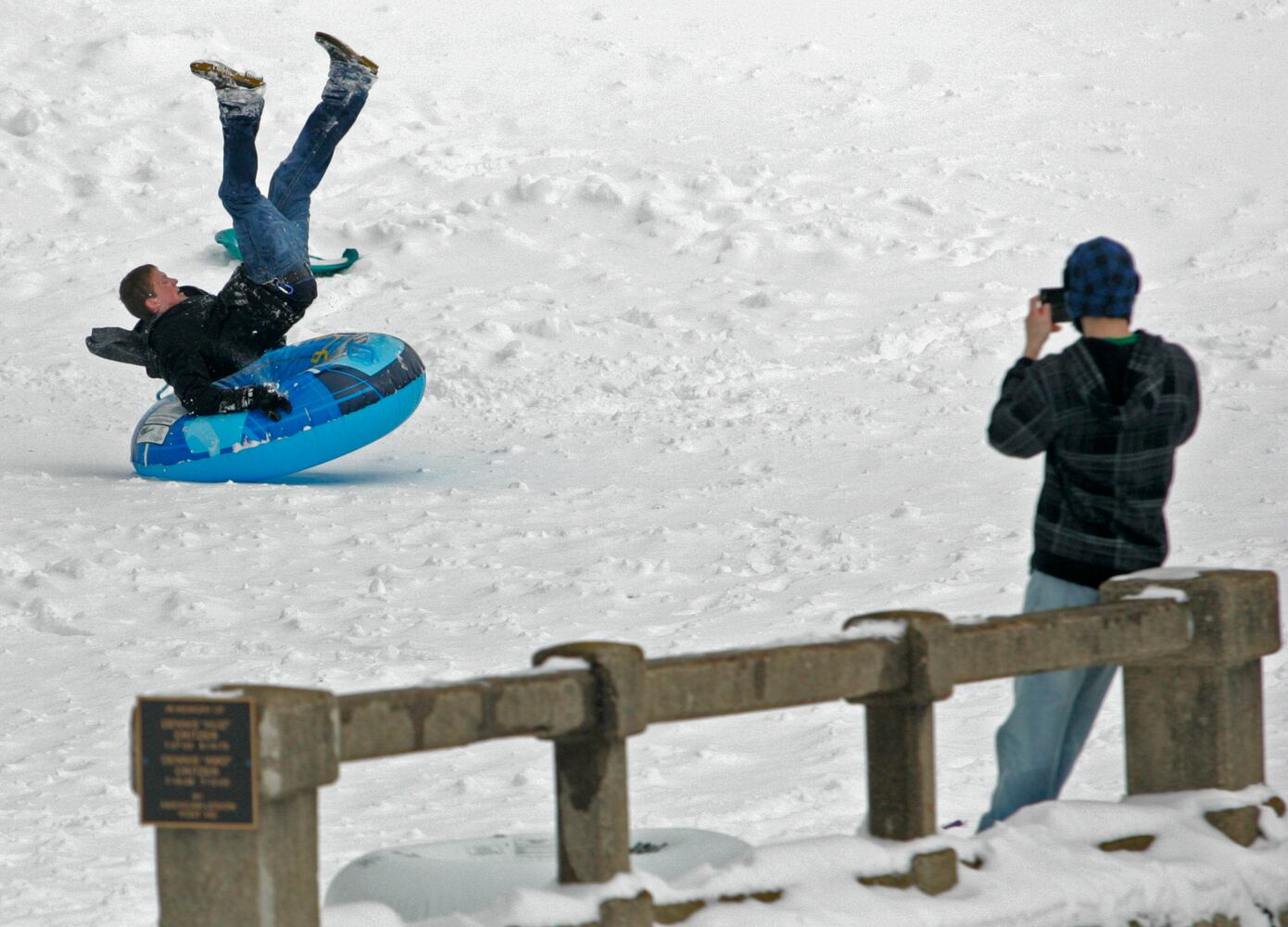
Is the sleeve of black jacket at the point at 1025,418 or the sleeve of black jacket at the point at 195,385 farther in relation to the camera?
the sleeve of black jacket at the point at 195,385

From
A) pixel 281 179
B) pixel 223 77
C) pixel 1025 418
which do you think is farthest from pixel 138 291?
pixel 1025 418

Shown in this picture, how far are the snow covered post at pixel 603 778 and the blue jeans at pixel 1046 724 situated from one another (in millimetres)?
1134

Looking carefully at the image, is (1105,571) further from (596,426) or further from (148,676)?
(596,426)

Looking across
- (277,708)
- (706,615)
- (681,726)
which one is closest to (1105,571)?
(277,708)

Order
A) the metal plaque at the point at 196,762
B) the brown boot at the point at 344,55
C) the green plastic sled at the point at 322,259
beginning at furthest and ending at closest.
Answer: the green plastic sled at the point at 322,259
the brown boot at the point at 344,55
the metal plaque at the point at 196,762

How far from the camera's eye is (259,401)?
31.6ft

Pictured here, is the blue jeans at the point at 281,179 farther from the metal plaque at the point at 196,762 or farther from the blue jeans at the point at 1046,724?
the metal plaque at the point at 196,762

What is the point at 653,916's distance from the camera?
3053 millimetres

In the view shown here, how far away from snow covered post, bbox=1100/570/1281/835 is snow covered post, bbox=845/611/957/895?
0.64 m

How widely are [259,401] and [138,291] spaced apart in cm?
91

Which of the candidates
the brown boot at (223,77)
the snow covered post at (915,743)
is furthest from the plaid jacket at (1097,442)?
the brown boot at (223,77)

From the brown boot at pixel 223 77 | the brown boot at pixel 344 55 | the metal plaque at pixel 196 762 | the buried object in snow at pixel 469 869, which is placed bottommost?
the buried object in snow at pixel 469 869

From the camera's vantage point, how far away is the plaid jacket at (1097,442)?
3.74m

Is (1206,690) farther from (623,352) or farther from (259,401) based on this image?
(623,352)
